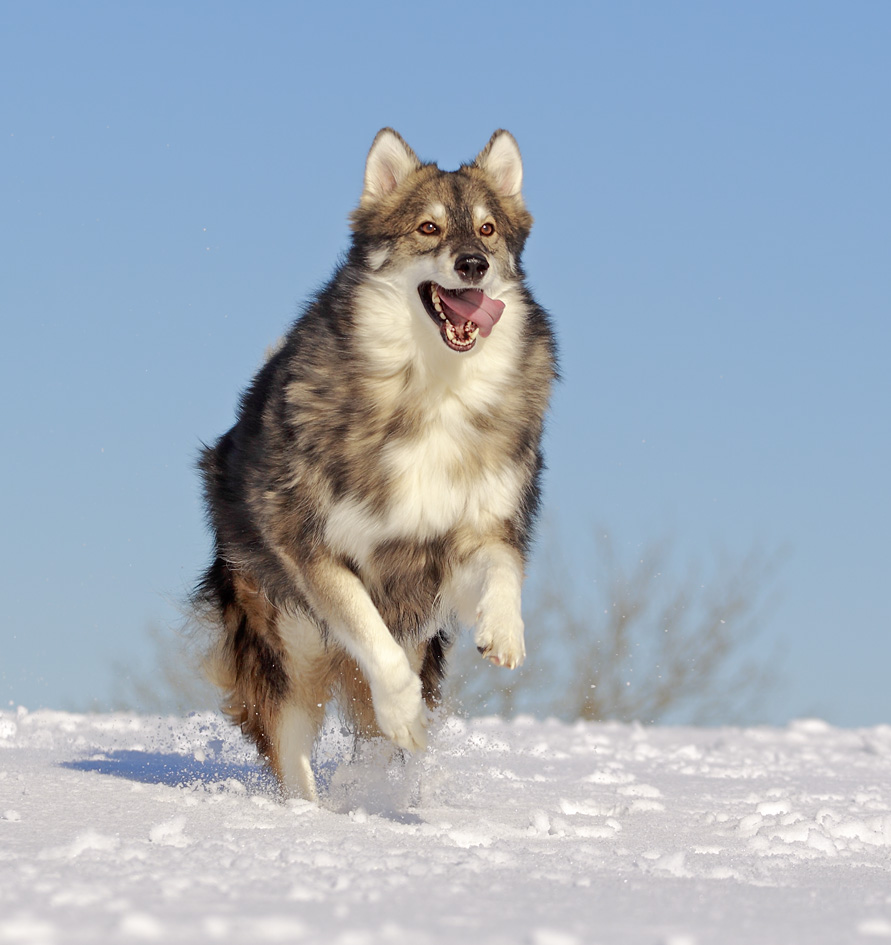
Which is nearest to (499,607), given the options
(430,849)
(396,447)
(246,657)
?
(396,447)

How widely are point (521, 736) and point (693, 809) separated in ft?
13.7

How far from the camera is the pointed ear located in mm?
5680

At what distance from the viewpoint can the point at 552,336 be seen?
5.34 meters

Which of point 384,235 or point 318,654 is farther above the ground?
point 384,235

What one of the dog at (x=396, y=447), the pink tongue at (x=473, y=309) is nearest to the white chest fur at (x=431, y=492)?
the dog at (x=396, y=447)

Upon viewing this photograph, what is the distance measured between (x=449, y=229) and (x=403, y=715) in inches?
80.6

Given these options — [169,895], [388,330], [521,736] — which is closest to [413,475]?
[388,330]

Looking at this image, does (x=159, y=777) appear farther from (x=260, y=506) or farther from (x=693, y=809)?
(x=693, y=809)

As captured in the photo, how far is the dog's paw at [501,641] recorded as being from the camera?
14.4 ft

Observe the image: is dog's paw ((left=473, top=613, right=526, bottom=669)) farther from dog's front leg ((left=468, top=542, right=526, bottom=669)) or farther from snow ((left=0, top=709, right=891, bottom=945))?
snow ((left=0, top=709, right=891, bottom=945))

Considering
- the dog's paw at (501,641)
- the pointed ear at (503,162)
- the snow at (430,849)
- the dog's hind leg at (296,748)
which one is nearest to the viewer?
the snow at (430,849)

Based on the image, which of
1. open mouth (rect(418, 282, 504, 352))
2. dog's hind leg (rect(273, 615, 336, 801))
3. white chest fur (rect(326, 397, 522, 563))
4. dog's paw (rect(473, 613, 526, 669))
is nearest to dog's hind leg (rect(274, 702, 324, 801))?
dog's hind leg (rect(273, 615, 336, 801))

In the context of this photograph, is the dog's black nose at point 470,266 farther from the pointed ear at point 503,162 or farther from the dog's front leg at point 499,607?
the dog's front leg at point 499,607

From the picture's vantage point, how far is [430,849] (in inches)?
142
